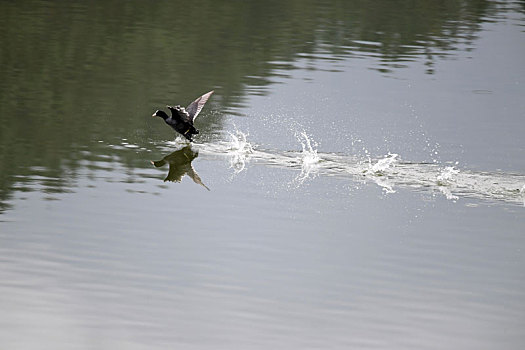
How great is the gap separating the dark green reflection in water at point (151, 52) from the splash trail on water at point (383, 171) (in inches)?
62.9

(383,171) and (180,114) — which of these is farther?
(180,114)

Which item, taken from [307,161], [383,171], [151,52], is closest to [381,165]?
[383,171]

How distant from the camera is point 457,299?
11.4m

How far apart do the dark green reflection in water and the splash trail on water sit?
1598 millimetres

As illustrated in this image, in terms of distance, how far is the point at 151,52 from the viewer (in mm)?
26297

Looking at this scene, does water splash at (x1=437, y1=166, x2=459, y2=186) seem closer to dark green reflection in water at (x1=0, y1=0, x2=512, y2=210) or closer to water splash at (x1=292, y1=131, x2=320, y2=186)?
water splash at (x1=292, y1=131, x2=320, y2=186)

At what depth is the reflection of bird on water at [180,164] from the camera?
52.2ft

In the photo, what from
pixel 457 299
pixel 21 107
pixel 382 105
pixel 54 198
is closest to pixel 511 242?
pixel 457 299

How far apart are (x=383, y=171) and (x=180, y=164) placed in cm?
330

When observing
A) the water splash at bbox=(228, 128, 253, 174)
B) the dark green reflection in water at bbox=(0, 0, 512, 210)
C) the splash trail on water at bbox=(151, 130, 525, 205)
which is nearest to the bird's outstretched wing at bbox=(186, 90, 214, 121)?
the splash trail on water at bbox=(151, 130, 525, 205)

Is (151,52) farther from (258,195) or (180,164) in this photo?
(258,195)

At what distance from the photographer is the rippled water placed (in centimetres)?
1062

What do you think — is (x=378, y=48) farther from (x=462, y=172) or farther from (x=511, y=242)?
(x=511, y=242)

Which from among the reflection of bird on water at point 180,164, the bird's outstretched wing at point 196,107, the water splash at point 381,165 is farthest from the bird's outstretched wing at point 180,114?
the water splash at point 381,165
